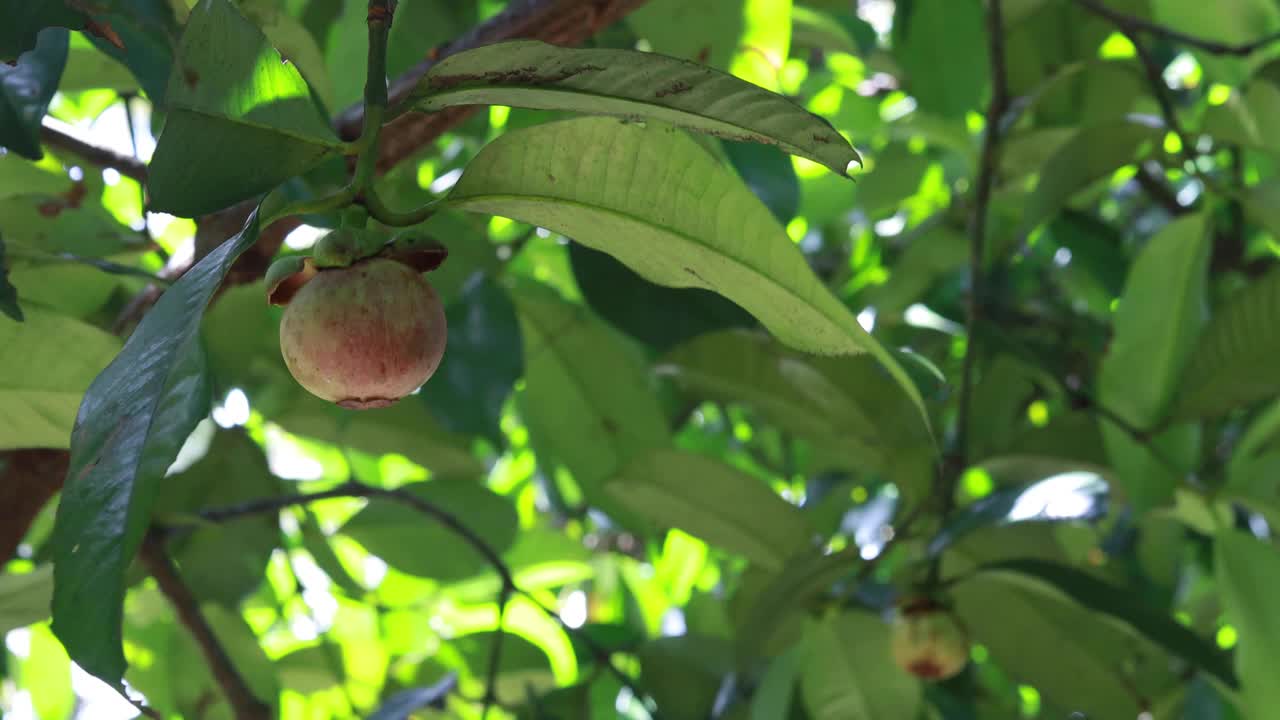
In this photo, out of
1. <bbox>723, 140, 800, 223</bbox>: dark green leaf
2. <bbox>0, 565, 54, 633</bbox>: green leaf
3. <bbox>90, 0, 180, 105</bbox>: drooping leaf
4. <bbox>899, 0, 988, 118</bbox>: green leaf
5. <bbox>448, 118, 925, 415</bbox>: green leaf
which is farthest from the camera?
<bbox>899, 0, 988, 118</bbox>: green leaf

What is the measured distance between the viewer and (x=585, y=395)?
1.30m

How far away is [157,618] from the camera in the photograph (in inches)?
61.2

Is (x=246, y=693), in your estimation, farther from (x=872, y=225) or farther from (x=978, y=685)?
(x=872, y=225)

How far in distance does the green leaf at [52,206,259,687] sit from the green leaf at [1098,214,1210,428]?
0.90 m

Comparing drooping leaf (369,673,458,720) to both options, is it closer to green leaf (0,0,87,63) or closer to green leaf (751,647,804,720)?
green leaf (751,647,804,720)

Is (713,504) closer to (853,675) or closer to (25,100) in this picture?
(853,675)

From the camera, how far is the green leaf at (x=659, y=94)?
515mm

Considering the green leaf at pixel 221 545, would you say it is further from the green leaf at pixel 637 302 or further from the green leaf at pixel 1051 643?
the green leaf at pixel 1051 643

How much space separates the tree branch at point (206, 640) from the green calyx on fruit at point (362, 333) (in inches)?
23.0

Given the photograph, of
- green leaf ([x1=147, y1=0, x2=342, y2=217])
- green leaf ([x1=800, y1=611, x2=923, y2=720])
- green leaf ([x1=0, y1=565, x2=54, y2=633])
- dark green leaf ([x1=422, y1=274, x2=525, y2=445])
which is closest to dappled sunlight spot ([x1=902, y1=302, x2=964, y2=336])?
green leaf ([x1=800, y1=611, x2=923, y2=720])

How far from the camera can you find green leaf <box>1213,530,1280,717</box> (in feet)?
3.21

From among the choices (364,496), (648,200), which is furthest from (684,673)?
(648,200)

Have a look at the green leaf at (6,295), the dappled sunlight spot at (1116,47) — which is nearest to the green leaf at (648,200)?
the green leaf at (6,295)

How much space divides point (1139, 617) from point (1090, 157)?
0.44m
